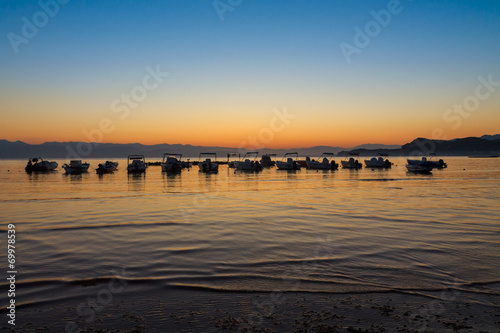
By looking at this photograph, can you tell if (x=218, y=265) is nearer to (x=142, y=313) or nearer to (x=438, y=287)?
(x=142, y=313)

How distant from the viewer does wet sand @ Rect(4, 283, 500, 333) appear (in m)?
6.02

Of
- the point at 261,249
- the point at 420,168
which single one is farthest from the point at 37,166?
the point at 261,249

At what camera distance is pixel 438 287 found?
8016 mm

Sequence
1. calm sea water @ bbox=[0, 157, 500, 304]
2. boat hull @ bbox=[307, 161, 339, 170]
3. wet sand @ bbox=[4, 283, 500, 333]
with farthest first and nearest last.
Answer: boat hull @ bbox=[307, 161, 339, 170] < calm sea water @ bbox=[0, 157, 500, 304] < wet sand @ bbox=[4, 283, 500, 333]

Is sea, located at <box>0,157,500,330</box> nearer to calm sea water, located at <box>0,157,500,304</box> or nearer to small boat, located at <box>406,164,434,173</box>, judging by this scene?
calm sea water, located at <box>0,157,500,304</box>

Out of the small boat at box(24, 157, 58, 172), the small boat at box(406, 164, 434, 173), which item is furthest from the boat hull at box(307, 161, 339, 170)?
the small boat at box(24, 157, 58, 172)

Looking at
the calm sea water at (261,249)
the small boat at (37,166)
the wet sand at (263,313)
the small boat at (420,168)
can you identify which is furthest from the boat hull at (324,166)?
the wet sand at (263,313)

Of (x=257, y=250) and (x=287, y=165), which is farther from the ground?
(x=287, y=165)

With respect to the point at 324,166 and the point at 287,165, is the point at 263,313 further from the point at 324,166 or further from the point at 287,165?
the point at 324,166

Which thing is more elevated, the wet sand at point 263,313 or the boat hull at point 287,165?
the boat hull at point 287,165

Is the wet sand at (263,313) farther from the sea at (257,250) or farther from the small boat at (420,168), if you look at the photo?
the small boat at (420,168)

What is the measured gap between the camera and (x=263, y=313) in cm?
662

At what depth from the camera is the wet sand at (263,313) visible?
237 inches

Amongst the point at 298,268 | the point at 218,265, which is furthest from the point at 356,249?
the point at 218,265
